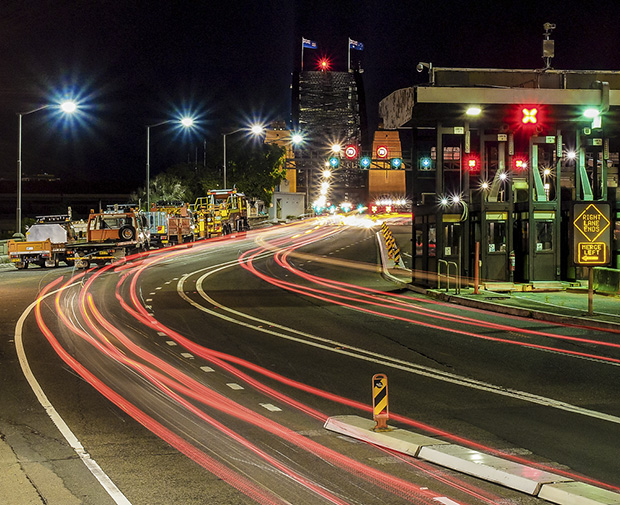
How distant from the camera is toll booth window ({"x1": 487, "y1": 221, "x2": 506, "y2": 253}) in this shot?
27656 mm

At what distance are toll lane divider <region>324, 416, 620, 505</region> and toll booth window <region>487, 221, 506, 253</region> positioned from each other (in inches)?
766

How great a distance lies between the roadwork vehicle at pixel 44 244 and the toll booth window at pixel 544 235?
2223cm

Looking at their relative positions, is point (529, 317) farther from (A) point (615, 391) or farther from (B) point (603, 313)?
(A) point (615, 391)

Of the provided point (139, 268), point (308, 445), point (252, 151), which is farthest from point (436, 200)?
point (252, 151)

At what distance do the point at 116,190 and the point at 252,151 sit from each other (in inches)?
3022

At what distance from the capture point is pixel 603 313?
19750 mm

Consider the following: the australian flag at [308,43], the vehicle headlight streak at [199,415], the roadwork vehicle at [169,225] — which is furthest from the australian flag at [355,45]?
the vehicle headlight streak at [199,415]

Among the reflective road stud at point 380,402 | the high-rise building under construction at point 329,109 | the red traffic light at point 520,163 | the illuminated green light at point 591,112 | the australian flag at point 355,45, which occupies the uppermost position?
the australian flag at point 355,45

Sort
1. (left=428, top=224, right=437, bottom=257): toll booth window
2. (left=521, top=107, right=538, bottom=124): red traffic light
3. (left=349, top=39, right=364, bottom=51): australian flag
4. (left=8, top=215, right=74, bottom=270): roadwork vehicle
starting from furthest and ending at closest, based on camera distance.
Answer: (left=349, top=39, right=364, bottom=51): australian flag, (left=8, top=215, right=74, bottom=270): roadwork vehicle, (left=428, top=224, right=437, bottom=257): toll booth window, (left=521, top=107, right=538, bottom=124): red traffic light

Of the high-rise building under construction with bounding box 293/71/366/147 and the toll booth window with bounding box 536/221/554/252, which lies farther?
the high-rise building under construction with bounding box 293/71/366/147

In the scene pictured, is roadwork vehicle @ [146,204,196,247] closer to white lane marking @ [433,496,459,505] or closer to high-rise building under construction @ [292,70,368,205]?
white lane marking @ [433,496,459,505]

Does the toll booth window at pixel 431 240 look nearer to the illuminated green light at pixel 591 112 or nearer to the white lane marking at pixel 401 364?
the illuminated green light at pixel 591 112

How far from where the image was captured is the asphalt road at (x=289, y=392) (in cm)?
726

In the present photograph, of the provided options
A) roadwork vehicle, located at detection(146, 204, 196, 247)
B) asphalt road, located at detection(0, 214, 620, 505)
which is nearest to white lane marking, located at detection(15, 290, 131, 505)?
asphalt road, located at detection(0, 214, 620, 505)
